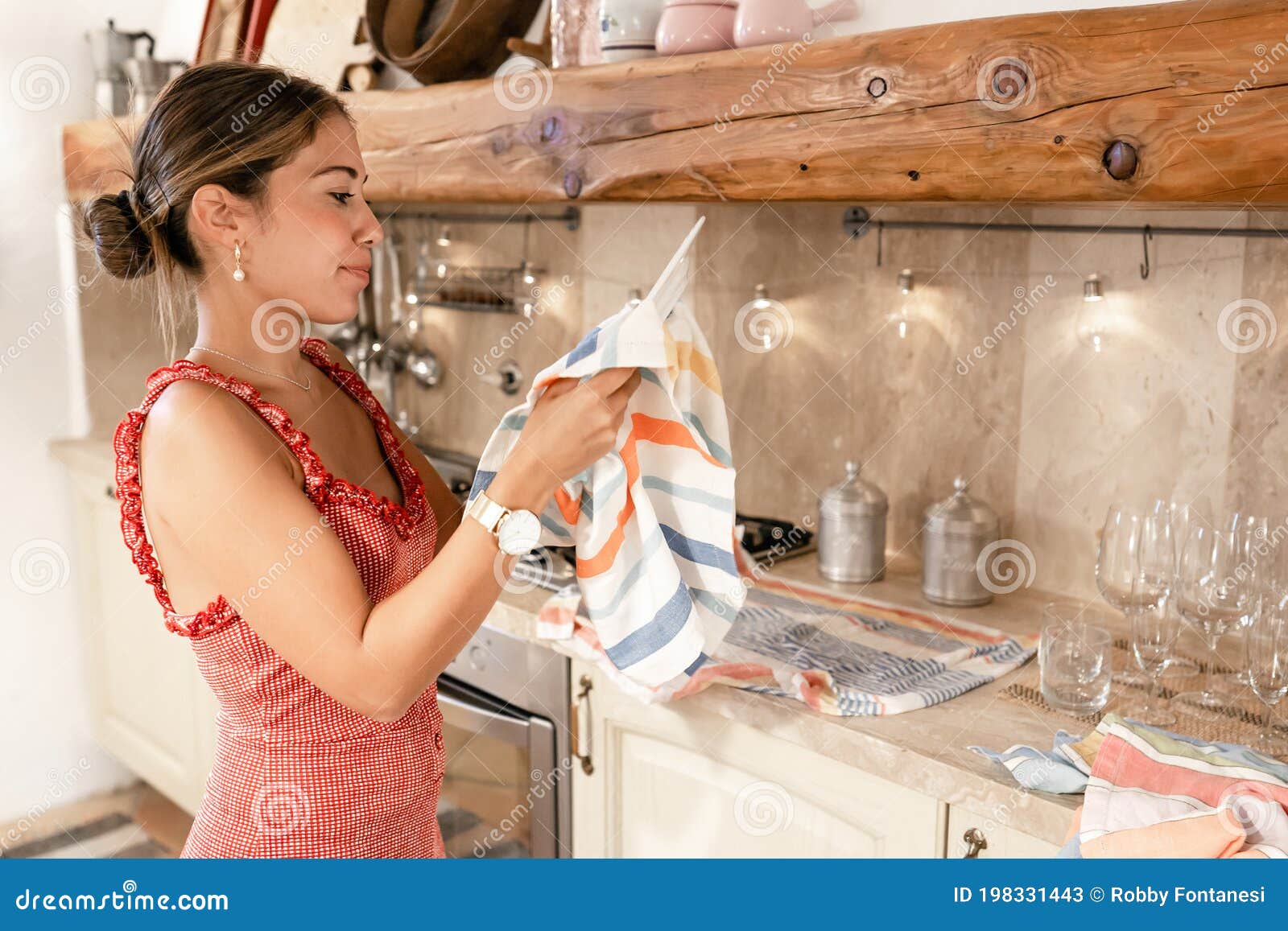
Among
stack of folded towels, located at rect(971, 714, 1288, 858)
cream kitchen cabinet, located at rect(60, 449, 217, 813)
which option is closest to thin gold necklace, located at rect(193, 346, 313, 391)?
stack of folded towels, located at rect(971, 714, 1288, 858)

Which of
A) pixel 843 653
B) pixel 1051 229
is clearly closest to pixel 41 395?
pixel 843 653

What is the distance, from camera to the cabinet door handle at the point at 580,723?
166cm

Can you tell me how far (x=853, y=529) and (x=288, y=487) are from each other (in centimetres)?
104

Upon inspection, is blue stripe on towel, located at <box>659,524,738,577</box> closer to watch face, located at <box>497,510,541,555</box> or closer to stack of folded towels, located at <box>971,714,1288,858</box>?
watch face, located at <box>497,510,541,555</box>

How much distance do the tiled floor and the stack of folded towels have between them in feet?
7.20

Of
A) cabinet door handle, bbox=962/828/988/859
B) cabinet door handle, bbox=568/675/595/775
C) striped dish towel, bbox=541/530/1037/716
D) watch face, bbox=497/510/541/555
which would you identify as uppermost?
watch face, bbox=497/510/541/555

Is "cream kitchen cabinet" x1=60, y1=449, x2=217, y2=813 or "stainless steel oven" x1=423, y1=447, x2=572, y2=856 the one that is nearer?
"stainless steel oven" x1=423, y1=447, x2=572, y2=856

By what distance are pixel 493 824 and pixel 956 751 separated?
0.89 metres

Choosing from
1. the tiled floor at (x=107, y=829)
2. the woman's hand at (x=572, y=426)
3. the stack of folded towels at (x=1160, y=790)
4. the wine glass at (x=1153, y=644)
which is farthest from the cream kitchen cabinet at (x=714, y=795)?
the tiled floor at (x=107, y=829)

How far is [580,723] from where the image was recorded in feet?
5.54

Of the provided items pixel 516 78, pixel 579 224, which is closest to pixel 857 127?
pixel 516 78

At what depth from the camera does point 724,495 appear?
112 centimetres

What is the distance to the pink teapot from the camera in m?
1.43

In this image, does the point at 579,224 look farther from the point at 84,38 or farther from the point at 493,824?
the point at 84,38
